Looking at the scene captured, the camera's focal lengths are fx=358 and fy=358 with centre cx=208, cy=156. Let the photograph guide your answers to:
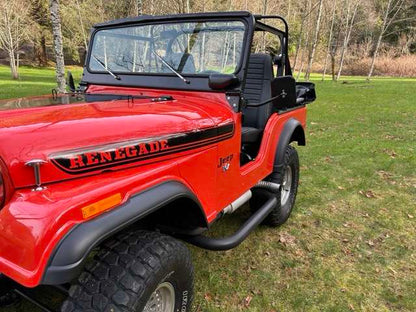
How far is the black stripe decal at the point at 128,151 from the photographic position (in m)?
1.59

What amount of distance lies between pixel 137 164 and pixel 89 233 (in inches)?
19.7

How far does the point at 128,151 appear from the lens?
182cm

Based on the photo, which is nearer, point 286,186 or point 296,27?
point 286,186

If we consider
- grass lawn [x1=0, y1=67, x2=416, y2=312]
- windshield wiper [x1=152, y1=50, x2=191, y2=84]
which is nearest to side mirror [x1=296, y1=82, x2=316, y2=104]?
grass lawn [x1=0, y1=67, x2=416, y2=312]

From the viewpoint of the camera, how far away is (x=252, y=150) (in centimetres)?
363

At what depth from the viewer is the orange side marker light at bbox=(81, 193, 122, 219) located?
1.52 m

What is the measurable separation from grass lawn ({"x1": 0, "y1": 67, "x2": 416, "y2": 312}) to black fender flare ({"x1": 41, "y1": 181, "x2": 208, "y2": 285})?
54.2 inches

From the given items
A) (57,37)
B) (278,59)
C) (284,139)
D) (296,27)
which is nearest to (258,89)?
(278,59)

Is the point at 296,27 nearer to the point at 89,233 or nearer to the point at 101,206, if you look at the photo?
the point at 101,206

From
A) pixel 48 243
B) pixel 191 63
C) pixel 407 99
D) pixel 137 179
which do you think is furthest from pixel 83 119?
pixel 407 99

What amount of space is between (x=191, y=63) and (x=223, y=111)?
1.84 ft

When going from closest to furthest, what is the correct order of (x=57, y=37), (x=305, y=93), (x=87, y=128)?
(x=87, y=128), (x=305, y=93), (x=57, y=37)

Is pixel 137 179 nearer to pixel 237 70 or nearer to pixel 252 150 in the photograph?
pixel 237 70

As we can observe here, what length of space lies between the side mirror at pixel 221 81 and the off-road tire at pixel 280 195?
1.32 metres
